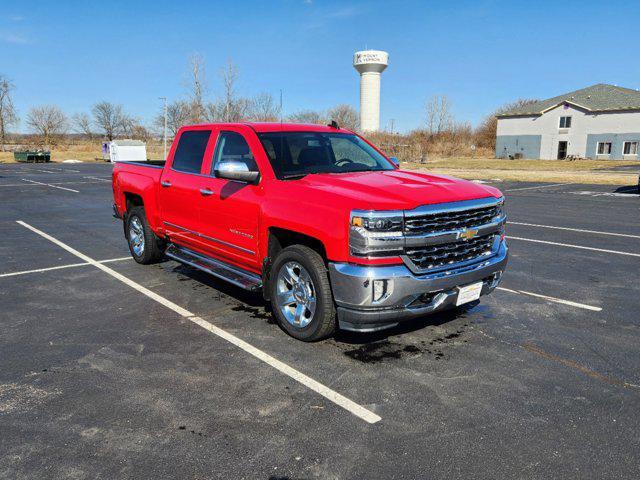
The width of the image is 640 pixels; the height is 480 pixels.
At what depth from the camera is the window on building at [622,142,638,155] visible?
56438 mm

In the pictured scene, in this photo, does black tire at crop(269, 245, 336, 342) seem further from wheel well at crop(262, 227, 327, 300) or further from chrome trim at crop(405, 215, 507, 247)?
chrome trim at crop(405, 215, 507, 247)

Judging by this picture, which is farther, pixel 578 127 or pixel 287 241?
pixel 578 127

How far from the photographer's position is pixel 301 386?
381 centimetres

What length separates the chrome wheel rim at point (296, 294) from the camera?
447 cm

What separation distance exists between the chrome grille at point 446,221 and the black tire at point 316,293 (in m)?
0.82

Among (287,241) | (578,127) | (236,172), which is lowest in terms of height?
(287,241)

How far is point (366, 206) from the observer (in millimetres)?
3914

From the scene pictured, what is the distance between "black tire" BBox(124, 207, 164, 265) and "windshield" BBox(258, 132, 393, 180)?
2.80 metres

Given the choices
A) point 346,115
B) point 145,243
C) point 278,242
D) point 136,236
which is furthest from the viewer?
point 346,115

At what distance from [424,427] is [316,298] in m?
1.47

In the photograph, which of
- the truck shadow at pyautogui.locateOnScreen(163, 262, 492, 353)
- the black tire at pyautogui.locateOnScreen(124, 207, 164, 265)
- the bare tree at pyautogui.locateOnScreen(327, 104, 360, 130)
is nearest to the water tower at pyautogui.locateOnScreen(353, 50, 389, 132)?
the bare tree at pyautogui.locateOnScreen(327, 104, 360, 130)

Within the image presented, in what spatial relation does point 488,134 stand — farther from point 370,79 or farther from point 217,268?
point 217,268

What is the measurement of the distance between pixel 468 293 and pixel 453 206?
31.2 inches

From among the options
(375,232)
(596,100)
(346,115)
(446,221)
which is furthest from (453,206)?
(346,115)
